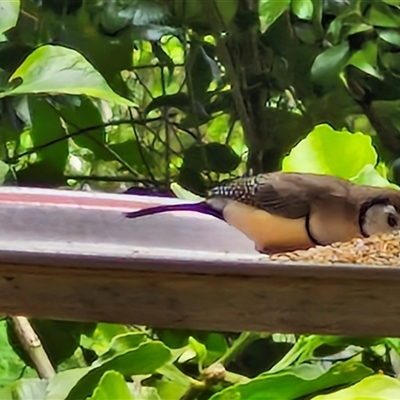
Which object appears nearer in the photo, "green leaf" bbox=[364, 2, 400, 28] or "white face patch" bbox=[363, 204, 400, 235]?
"white face patch" bbox=[363, 204, 400, 235]

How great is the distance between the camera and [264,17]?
3.63 ft

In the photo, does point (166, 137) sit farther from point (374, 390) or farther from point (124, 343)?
point (374, 390)

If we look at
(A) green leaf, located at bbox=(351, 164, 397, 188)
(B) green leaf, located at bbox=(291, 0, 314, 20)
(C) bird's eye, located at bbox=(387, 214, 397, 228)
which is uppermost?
(B) green leaf, located at bbox=(291, 0, 314, 20)

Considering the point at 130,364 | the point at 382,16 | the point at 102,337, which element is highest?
the point at 382,16

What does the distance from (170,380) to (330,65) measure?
469 millimetres

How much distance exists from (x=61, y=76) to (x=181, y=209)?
143 mm

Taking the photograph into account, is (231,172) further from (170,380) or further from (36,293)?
(36,293)

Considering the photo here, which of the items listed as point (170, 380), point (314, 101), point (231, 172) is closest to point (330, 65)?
point (314, 101)

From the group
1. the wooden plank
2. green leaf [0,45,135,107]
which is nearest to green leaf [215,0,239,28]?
green leaf [0,45,135,107]

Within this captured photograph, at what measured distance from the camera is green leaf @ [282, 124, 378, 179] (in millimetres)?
798

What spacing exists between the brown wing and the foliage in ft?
0.21

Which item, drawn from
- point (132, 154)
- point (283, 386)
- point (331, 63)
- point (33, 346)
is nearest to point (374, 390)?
point (283, 386)

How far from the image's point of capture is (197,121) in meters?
1.27

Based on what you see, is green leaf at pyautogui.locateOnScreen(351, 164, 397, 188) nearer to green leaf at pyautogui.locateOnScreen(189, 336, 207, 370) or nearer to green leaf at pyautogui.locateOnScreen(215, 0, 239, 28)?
green leaf at pyautogui.locateOnScreen(189, 336, 207, 370)
